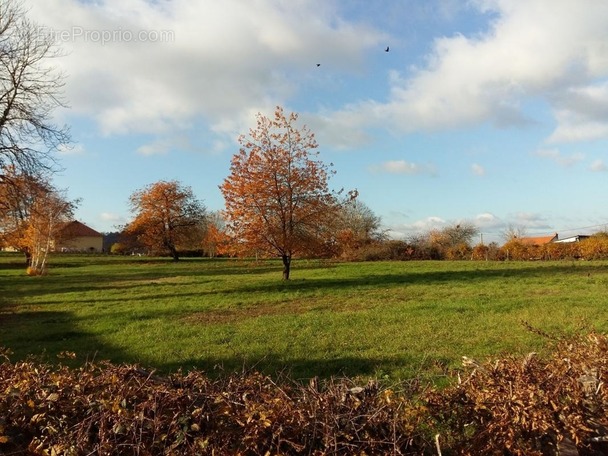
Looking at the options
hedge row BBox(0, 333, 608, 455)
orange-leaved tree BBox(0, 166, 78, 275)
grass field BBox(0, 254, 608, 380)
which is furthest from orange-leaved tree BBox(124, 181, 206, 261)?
hedge row BBox(0, 333, 608, 455)

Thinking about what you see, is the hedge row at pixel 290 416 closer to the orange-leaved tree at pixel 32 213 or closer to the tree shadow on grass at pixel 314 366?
the tree shadow on grass at pixel 314 366

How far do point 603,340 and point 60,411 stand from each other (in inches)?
133

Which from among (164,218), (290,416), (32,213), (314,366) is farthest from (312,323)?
(164,218)

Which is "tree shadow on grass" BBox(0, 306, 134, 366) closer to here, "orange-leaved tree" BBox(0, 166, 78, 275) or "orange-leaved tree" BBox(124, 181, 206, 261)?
"orange-leaved tree" BBox(0, 166, 78, 275)

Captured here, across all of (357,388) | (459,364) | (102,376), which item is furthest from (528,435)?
(459,364)

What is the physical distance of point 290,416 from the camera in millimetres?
2281

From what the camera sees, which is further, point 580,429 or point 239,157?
point 239,157

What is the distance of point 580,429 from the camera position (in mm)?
2459

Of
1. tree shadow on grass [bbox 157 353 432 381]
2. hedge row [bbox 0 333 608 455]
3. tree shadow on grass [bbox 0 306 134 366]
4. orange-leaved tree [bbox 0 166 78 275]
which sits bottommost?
tree shadow on grass [bbox 0 306 134 366]

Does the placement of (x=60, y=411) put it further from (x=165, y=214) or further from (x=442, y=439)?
(x=165, y=214)

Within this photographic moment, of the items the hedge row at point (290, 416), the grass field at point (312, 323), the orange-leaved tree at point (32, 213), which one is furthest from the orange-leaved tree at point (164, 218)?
the hedge row at point (290, 416)

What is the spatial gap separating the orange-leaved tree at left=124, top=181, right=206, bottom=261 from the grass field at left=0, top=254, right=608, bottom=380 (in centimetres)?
3412

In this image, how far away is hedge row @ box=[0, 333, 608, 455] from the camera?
222cm

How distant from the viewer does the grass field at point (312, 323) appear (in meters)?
8.17
